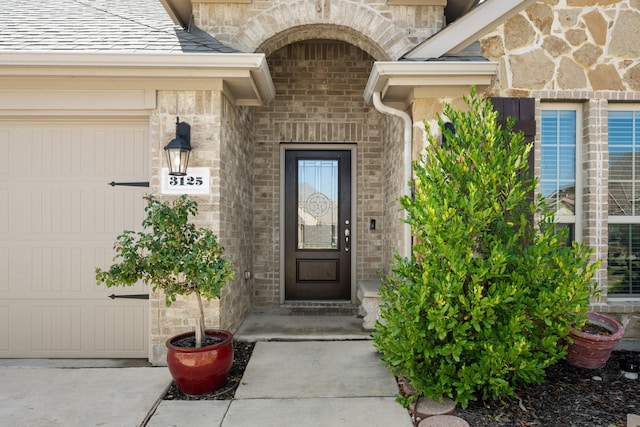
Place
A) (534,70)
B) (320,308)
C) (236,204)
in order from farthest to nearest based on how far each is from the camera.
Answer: (320,308) < (236,204) < (534,70)

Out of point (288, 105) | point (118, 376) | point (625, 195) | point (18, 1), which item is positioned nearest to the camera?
point (118, 376)

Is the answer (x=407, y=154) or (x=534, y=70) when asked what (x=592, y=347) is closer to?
(x=407, y=154)

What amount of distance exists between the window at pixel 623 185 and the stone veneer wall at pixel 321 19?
206cm

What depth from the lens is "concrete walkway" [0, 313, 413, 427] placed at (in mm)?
2805

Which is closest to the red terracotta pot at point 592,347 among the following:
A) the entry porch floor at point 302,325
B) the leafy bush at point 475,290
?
the leafy bush at point 475,290

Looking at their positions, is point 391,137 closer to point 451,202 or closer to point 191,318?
point 451,202

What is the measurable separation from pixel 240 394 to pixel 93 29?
3.65 meters

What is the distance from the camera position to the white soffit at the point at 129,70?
3545 millimetres

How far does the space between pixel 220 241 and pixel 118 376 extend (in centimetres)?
140

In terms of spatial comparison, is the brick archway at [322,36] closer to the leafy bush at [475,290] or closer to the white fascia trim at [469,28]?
the white fascia trim at [469,28]

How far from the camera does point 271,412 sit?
9.46 ft

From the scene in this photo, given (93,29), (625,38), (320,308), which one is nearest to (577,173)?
(625,38)

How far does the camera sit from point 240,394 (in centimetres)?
313

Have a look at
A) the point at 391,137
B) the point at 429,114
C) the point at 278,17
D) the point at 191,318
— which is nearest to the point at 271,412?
the point at 191,318
